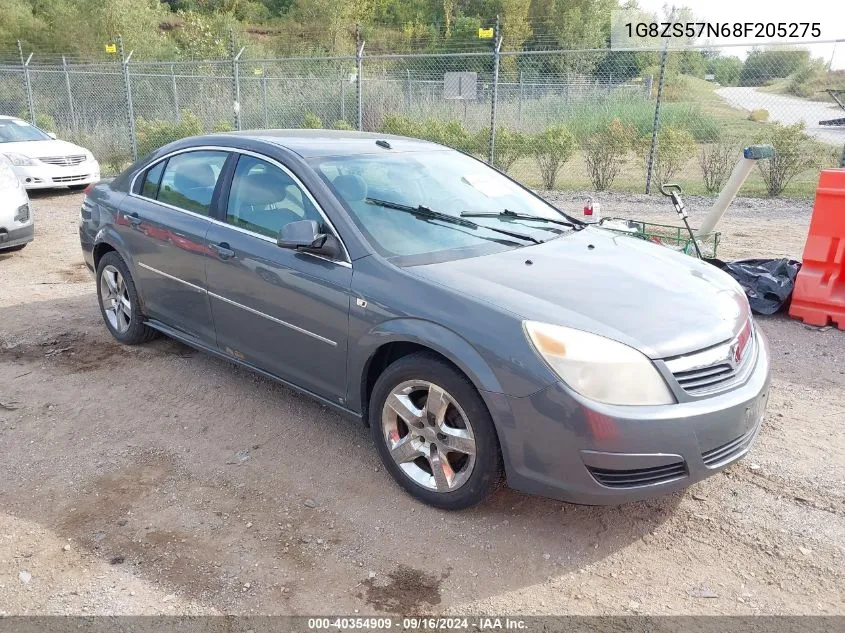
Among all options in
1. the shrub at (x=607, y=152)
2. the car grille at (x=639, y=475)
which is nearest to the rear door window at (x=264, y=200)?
the car grille at (x=639, y=475)

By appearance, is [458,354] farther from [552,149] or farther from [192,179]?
[552,149]

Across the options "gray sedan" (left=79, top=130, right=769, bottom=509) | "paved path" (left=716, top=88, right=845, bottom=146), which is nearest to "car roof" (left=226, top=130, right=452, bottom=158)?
"gray sedan" (left=79, top=130, right=769, bottom=509)

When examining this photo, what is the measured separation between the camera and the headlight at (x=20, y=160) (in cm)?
1245

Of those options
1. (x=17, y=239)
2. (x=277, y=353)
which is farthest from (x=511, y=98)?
(x=277, y=353)

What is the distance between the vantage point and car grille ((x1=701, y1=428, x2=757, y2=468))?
2914 mm

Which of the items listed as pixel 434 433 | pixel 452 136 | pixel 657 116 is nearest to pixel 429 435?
pixel 434 433

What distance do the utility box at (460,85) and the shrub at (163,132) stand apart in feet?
19.0

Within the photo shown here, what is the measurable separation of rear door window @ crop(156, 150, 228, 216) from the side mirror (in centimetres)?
105

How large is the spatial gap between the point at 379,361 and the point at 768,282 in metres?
4.12

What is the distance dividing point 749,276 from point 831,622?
13.5 feet

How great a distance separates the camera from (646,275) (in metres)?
3.47

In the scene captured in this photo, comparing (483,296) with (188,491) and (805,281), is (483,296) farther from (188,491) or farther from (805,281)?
(805,281)

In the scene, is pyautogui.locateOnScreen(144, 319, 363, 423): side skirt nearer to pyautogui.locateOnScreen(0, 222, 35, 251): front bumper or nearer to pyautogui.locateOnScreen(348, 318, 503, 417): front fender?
pyautogui.locateOnScreen(348, 318, 503, 417): front fender

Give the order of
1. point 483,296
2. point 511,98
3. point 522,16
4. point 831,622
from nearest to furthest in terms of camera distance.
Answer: point 831,622 → point 483,296 → point 511,98 → point 522,16
